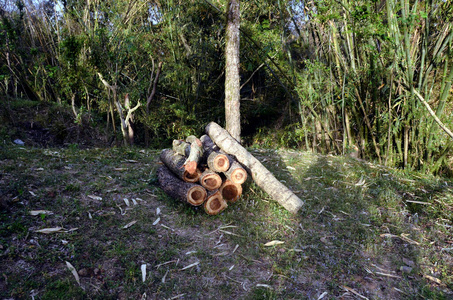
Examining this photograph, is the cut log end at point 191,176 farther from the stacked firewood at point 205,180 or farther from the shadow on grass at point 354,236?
the shadow on grass at point 354,236

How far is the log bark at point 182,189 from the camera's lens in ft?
10.3

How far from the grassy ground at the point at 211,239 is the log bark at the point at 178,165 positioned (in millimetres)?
329

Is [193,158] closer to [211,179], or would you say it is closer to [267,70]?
[211,179]

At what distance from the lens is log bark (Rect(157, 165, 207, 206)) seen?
3127mm

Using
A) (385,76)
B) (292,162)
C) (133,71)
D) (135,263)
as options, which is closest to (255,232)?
(135,263)

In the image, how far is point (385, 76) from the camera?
4785 millimetres

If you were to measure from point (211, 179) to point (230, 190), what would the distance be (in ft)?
0.86

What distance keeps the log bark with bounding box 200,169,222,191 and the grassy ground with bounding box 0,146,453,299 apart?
0.31 m

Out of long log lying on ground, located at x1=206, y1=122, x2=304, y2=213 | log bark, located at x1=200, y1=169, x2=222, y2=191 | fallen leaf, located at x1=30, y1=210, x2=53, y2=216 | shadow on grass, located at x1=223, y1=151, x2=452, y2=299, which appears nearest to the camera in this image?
shadow on grass, located at x1=223, y1=151, x2=452, y2=299

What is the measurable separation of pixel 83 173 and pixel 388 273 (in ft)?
11.8

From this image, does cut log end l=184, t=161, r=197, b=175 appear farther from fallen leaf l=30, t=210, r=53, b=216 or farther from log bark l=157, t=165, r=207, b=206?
fallen leaf l=30, t=210, r=53, b=216

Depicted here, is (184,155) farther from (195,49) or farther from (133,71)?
(133,71)

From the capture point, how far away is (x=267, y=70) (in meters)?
7.31

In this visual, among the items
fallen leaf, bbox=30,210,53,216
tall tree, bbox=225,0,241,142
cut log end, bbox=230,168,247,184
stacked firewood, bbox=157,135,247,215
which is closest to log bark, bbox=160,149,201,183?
stacked firewood, bbox=157,135,247,215
